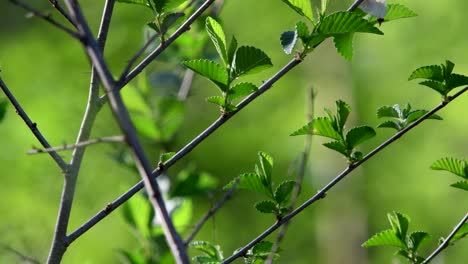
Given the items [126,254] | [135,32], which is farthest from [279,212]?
[135,32]

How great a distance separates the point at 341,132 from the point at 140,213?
2.90 feet

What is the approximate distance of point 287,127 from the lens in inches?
295

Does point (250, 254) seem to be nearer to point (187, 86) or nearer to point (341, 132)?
point (341, 132)

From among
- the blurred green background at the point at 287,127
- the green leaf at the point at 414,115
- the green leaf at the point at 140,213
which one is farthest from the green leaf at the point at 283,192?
the blurred green background at the point at 287,127

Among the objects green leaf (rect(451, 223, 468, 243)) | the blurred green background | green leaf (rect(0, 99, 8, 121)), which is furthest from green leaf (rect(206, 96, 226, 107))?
the blurred green background

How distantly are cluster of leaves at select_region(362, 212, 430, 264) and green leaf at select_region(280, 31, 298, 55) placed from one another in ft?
1.18

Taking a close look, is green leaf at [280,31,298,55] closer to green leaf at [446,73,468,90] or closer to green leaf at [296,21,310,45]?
green leaf at [296,21,310,45]

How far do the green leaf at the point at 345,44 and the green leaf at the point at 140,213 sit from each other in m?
0.96

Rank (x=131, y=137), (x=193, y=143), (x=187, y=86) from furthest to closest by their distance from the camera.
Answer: (x=187, y=86), (x=193, y=143), (x=131, y=137)

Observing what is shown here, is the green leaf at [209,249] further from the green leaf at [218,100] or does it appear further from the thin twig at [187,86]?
the thin twig at [187,86]

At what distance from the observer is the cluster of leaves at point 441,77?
126 cm

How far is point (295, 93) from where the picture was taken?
7.95 m

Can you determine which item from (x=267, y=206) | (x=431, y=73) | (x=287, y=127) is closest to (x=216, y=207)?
(x=267, y=206)

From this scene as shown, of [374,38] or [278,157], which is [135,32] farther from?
[374,38]
